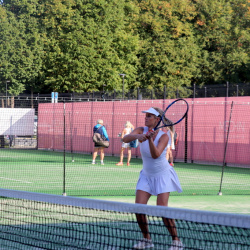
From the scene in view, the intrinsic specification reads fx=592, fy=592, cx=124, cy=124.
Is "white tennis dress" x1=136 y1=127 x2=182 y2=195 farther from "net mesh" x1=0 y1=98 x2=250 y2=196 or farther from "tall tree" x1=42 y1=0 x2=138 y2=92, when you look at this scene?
"tall tree" x1=42 y1=0 x2=138 y2=92

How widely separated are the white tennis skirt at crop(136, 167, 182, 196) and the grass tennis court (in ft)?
22.2

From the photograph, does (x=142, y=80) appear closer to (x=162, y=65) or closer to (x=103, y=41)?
(x=162, y=65)

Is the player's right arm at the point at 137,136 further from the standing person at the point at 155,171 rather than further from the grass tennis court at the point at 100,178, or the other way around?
the grass tennis court at the point at 100,178

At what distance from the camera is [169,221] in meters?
5.47

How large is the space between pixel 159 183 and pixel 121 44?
4412 cm

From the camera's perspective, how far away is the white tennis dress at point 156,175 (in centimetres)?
661

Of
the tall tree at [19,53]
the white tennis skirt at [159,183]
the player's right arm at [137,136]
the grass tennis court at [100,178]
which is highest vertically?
the tall tree at [19,53]

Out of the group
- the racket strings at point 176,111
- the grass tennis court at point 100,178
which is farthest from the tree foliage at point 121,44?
the racket strings at point 176,111

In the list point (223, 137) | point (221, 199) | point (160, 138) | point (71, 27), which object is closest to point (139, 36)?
point (71, 27)

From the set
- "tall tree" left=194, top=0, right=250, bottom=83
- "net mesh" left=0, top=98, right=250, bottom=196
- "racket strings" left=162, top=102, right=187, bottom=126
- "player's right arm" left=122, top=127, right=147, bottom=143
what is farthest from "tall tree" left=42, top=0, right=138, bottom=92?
"player's right arm" left=122, top=127, right=147, bottom=143

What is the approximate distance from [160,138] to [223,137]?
16.1 m

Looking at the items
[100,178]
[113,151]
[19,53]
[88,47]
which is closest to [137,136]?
[100,178]

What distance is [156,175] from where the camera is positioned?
6.64 metres

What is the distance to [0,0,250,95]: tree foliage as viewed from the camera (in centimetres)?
4903
